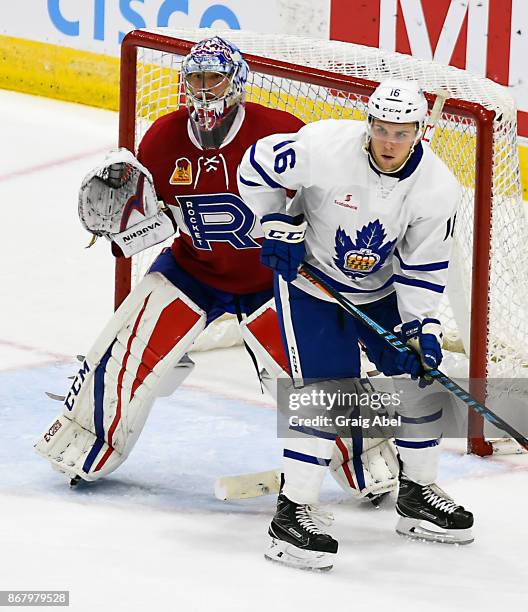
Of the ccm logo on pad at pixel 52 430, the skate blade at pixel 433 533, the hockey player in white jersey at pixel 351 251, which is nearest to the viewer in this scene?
the hockey player in white jersey at pixel 351 251

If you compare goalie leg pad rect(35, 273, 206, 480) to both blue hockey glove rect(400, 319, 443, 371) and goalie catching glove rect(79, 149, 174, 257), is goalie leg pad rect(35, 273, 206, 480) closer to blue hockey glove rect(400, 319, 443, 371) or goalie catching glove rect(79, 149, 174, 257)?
goalie catching glove rect(79, 149, 174, 257)

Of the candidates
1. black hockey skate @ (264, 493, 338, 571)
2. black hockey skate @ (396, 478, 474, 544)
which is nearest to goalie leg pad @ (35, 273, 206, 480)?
black hockey skate @ (264, 493, 338, 571)

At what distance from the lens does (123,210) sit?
370 centimetres

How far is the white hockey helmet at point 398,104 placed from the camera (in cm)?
310

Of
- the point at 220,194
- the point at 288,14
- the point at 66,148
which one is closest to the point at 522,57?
the point at 288,14

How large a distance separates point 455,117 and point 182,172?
91cm

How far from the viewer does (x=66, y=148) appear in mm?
6496

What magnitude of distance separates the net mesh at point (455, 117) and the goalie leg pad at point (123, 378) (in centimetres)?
74

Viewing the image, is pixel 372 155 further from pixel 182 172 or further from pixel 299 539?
pixel 299 539

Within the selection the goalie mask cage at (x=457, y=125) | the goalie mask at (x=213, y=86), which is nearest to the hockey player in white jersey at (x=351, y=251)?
the goalie mask at (x=213, y=86)

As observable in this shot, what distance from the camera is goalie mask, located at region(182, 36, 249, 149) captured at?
11.5ft

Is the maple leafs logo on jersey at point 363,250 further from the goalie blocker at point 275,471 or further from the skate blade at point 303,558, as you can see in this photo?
the skate blade at point 303,558

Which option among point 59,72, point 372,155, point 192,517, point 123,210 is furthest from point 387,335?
point 59,72

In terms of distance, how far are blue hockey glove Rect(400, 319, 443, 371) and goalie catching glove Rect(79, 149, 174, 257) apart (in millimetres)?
693
